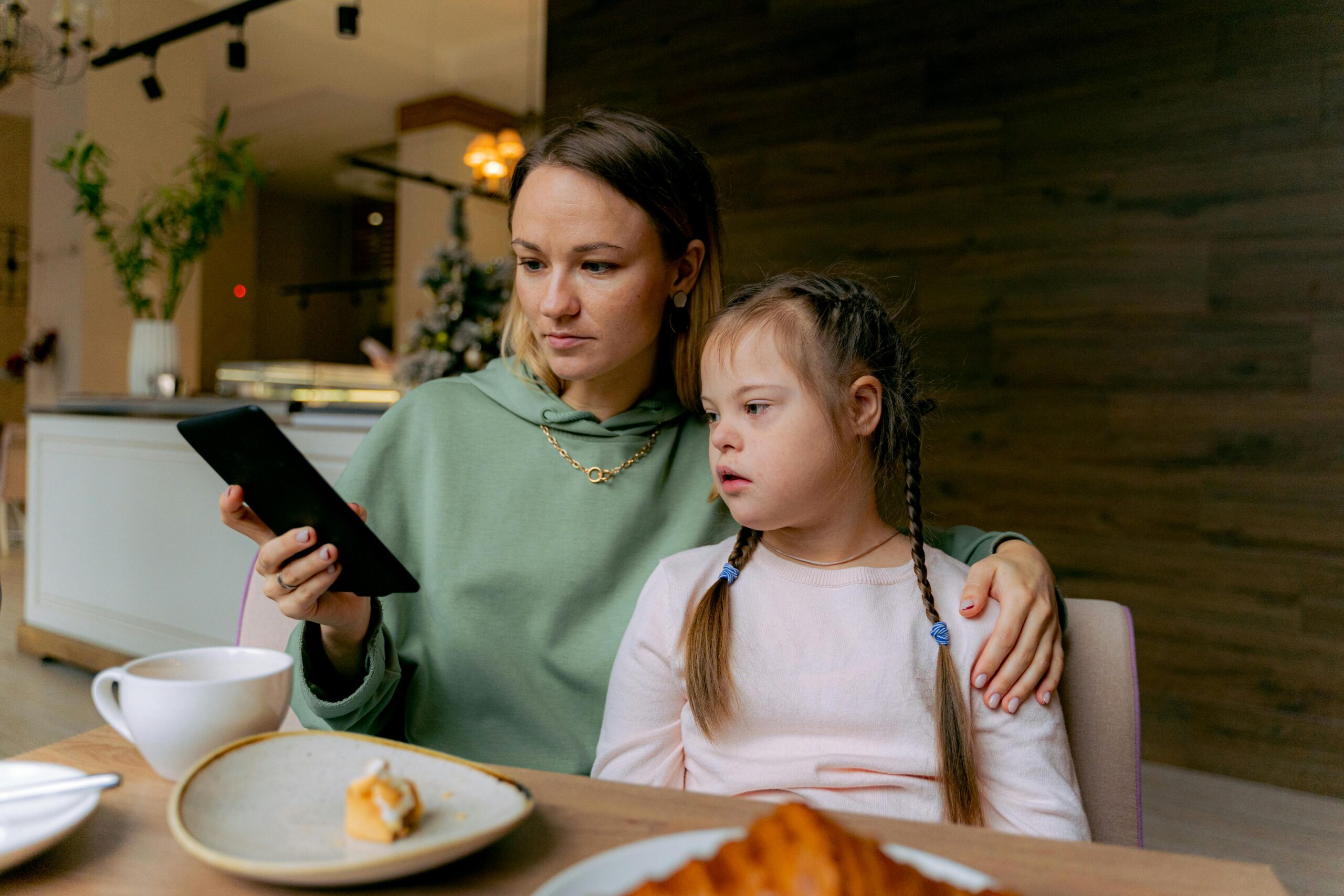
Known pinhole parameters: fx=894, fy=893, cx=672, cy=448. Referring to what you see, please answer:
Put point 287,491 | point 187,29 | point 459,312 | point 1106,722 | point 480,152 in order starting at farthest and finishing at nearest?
1. point 480,152
2. point 187,29
3. point 459,312
4. point 1106,722
5. point 287,491

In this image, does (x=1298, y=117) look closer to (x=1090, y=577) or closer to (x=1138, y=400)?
(x=1138, y=400)

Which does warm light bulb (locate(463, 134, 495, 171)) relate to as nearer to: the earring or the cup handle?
the earring

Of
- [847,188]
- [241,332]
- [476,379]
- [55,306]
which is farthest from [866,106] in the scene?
[241,332]

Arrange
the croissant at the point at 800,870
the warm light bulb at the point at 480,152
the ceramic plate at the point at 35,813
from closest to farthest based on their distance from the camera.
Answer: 1. the croissant at the point at 800,870
2. the ceramic plate at the point at 35,813
3. the warm light bulb at the point at 480,152

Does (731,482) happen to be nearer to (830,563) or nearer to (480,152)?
(830,563)

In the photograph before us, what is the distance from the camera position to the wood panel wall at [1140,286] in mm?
2793

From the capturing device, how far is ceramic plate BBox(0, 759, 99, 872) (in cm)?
51

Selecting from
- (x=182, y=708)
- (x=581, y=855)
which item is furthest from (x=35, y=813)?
(x=581, y=855)

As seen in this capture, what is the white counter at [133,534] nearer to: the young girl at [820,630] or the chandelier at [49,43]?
the young girl at [820,630]

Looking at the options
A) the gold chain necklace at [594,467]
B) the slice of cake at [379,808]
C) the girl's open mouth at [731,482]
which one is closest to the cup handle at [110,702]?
the slice of cake at [379,808]

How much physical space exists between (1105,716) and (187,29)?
539cm

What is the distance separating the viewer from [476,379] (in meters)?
1.38

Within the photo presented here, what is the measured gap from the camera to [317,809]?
56 cm

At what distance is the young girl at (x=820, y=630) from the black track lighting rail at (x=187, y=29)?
13.5ft
